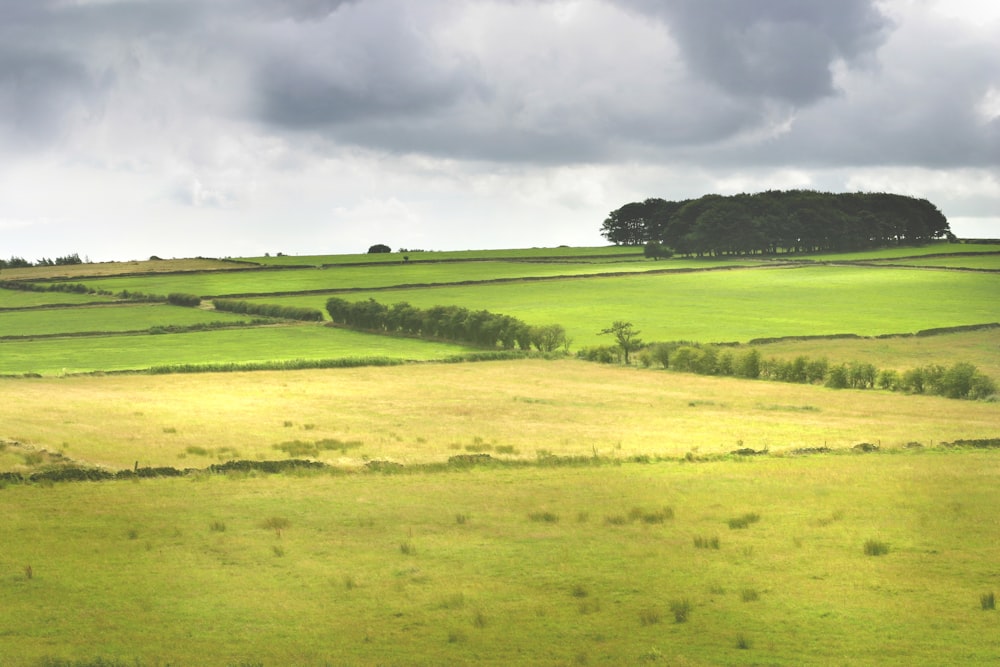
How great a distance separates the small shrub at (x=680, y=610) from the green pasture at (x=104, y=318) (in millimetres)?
104804

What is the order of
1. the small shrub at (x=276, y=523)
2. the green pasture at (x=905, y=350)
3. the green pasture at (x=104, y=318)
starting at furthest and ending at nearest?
the green pasture at (x=104, y=318) → the green pasture at (x=905, y=350) → the small shrub at (x=276, y=523)

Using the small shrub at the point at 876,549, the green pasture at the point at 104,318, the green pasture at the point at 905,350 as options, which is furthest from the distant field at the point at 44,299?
the small shrub at the point at 876,549

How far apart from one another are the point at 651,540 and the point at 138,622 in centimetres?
1255

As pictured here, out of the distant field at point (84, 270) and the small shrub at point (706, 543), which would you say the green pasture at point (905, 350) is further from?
the distant field at point (84, 270)

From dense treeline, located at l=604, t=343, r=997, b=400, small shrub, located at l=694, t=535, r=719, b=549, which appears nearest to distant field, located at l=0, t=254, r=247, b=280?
dense treeline, located at l=604, t=343, r=997, b=400

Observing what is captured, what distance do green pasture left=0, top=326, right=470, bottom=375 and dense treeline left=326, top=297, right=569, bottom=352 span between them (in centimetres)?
276

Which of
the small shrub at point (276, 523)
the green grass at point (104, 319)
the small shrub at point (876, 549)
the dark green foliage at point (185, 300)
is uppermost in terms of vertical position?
the dark green foliage at point (185, 300)

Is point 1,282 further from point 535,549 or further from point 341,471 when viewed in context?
point 535,549

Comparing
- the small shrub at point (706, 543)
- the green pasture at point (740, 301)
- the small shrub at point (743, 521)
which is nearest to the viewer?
the small shrub at point (706, 543)

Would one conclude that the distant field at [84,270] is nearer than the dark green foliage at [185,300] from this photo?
No

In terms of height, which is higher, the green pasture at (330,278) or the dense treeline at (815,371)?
the green pasture at (330,278)

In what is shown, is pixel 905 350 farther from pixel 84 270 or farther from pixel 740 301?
pixel 84 270

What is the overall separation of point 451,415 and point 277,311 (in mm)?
77002

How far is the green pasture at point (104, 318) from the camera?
118125 millimetres
